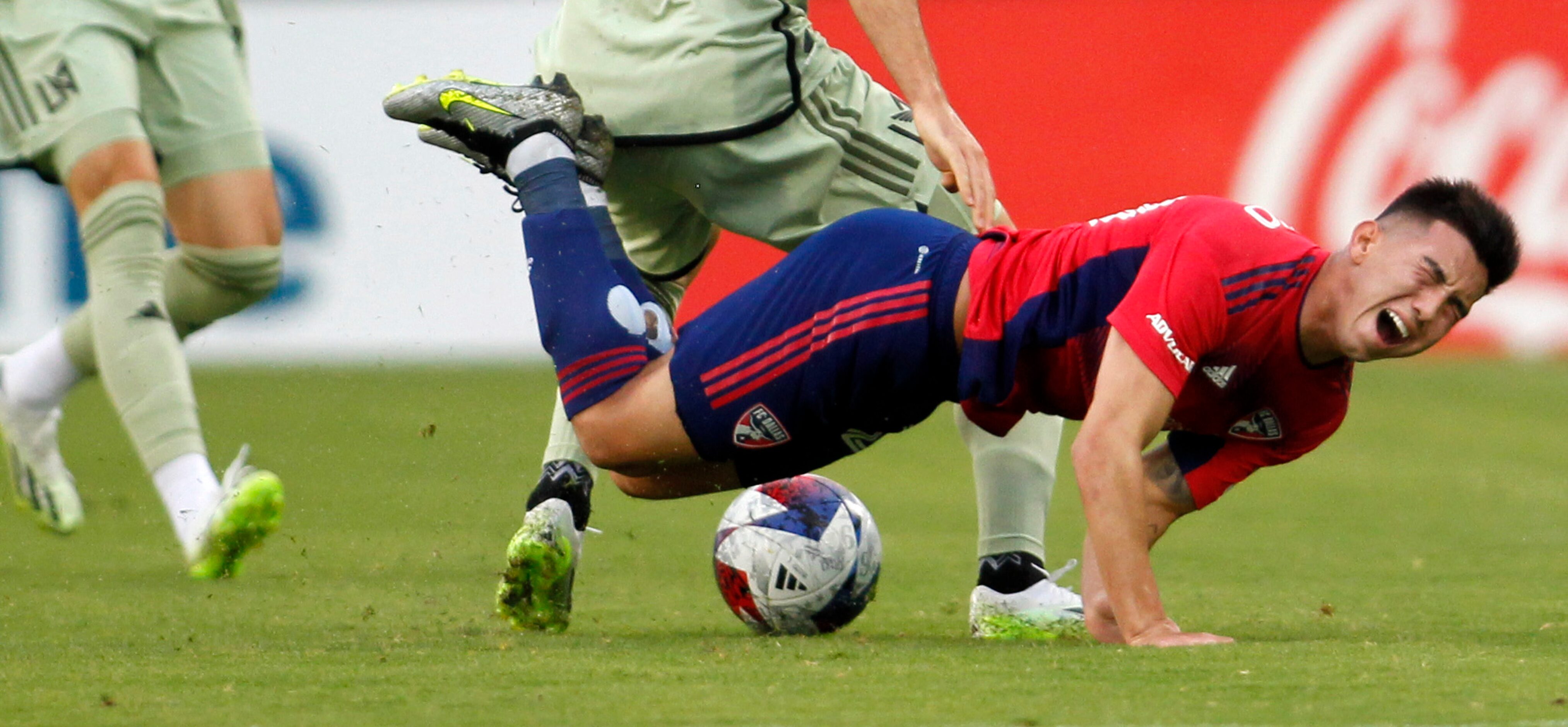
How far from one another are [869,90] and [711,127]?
1.52 feet

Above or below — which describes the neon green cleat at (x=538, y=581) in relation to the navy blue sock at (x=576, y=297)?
below

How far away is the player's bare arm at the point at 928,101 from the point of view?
3.98m

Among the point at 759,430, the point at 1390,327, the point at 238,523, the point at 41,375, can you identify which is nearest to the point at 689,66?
the point at 759,430

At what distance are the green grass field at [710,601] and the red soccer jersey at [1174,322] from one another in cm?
45

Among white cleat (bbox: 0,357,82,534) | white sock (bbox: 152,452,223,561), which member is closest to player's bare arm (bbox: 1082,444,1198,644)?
white sock (bbox: 152,452,223,561)

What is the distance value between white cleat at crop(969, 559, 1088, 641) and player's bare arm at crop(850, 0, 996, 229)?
2.57 ft

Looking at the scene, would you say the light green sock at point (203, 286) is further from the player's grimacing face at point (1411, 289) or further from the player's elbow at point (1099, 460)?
the player's grimacing face at point (1411, 289)

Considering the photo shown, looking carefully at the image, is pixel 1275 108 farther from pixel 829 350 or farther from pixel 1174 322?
pixel 1174 322

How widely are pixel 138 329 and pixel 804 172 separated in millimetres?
1459

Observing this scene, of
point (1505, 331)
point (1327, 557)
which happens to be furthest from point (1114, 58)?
point (1327, 557)

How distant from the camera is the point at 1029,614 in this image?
4.17 m

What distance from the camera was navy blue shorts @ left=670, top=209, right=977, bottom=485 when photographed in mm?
3938

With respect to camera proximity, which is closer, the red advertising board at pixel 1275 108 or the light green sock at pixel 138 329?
the light green sock at pixel 138 329

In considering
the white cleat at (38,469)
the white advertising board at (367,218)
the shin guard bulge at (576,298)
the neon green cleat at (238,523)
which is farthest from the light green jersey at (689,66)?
the white advertising board at (367,218)
